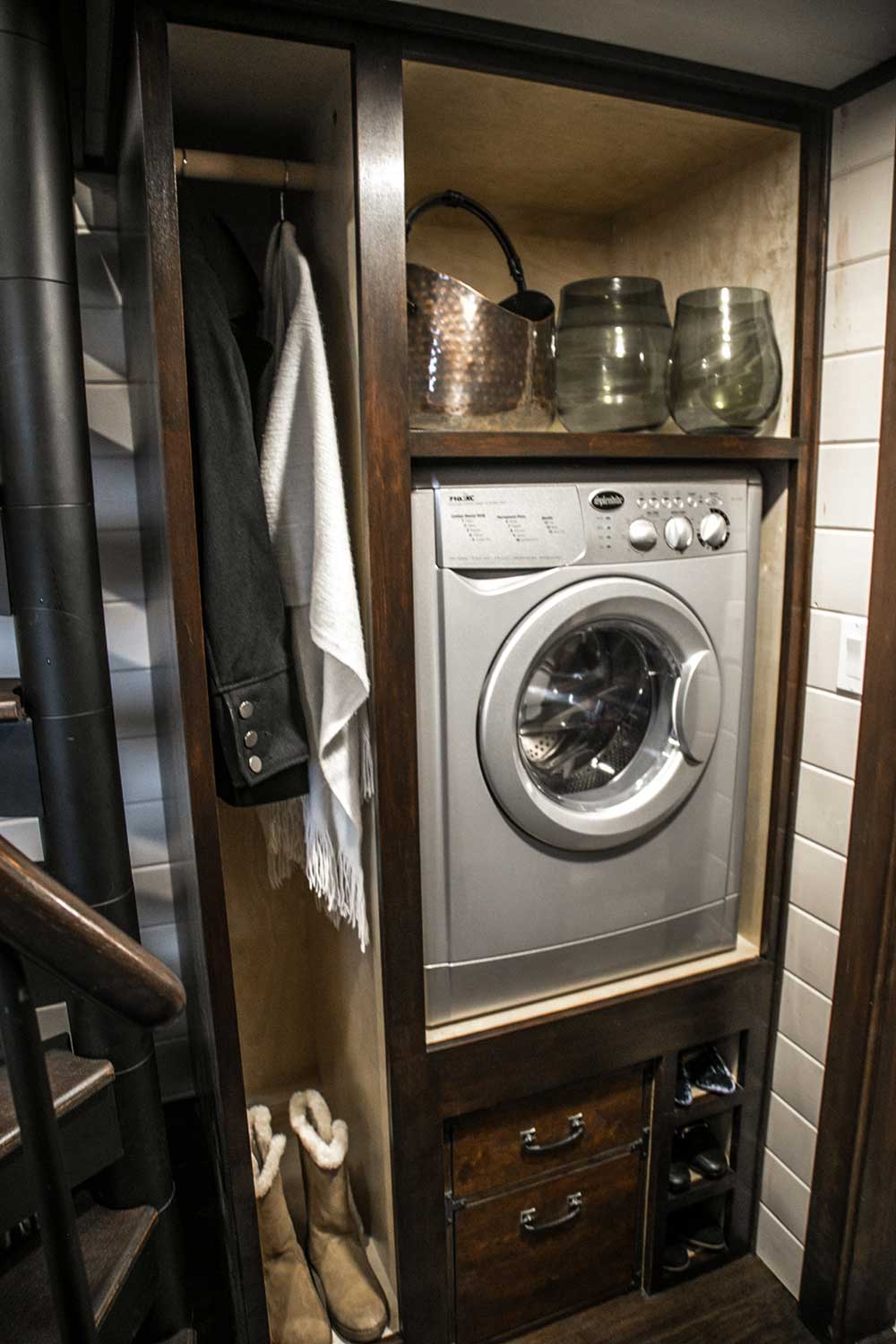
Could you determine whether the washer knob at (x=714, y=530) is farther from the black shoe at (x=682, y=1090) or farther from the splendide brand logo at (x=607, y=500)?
the black shoe at (x=682, y=1090)

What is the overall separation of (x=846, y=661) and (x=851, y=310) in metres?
0.55

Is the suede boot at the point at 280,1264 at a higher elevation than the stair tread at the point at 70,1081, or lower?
lower

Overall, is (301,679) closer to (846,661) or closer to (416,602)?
(416,602)

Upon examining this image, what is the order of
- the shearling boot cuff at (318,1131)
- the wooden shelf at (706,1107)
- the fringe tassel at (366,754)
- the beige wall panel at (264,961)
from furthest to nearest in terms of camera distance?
the beige wall panel at (264,961) < the wooden shelf at (706,1107) < the shearling boot cuff at (318,1131) < the fringe tassel at (366,754)

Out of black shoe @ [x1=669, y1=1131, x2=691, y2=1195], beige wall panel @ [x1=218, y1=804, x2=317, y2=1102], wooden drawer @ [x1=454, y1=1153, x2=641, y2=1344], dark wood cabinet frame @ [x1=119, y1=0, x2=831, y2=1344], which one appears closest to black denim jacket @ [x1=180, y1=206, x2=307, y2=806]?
dark wood cabinet frame @ [x1=119, y1=0, x2=831, y2=1344]

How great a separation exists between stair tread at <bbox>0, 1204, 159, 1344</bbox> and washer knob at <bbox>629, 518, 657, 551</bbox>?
1239mm

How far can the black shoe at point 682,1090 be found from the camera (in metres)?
1.65

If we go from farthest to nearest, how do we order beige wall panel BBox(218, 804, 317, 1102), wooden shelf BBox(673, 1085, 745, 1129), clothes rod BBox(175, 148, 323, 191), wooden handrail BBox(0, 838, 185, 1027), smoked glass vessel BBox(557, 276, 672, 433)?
beige wall panel BBox(218, 804, 317, 1102)
wooden shelf BBox(673, 1085, 745, 1129)
smoked glass vessel BBox(557, 276, 672, 433)
clothes rod BBox(175, 148, 323, 191)
wooden handrail BBox(0, 838, 185, 1027)

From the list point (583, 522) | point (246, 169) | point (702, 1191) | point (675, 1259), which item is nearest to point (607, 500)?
point (583, 522)

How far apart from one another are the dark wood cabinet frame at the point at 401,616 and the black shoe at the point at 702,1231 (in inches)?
5.1

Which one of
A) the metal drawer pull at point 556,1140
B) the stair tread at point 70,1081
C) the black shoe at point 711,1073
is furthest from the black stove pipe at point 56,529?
the black shoe at point 711,1073

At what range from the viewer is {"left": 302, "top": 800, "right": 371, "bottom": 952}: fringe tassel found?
4.49 ft

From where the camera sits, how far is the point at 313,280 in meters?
1.41

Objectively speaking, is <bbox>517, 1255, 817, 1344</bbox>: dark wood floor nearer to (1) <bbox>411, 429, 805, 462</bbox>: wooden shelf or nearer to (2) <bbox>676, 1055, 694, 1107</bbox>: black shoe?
(2) <bbox>676, 1055, 694, 1107</bbox>: black shoe
